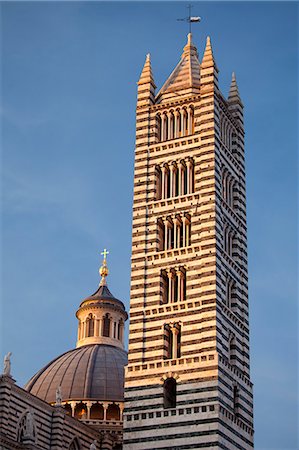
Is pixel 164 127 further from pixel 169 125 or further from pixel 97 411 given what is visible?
pixel 97 411

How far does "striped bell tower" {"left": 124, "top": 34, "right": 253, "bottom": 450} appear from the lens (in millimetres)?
35688

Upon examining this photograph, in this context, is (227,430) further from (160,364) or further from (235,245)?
(235,245)

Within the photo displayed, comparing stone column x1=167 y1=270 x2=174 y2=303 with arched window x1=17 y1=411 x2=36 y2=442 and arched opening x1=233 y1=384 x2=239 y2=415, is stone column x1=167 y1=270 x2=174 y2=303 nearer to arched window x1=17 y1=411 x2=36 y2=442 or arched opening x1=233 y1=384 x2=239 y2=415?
arched opening x1=233 y1=384 x2=239 y2=415

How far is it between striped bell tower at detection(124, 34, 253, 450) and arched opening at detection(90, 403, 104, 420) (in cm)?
1122

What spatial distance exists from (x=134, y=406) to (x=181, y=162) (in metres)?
10.6

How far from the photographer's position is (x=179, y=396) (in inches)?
1409

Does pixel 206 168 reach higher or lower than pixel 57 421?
higher

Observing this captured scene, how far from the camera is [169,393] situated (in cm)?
3672

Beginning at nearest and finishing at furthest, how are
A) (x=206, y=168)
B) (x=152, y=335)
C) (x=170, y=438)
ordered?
(x=170, y=438), (x=152, y=335), (x=206, y=168)

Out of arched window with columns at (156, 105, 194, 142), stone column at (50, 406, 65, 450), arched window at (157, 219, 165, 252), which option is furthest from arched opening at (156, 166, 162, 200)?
stone column at (50, 406, 65, 450)

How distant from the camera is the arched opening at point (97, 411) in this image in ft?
157

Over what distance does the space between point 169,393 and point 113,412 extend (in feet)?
40.1

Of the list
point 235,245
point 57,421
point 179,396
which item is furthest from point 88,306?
point 179,396

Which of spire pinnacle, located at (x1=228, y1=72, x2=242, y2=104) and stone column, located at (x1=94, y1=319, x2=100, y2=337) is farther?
stone column, located at (x1=94, y1=319, x2=100, y2=337)
